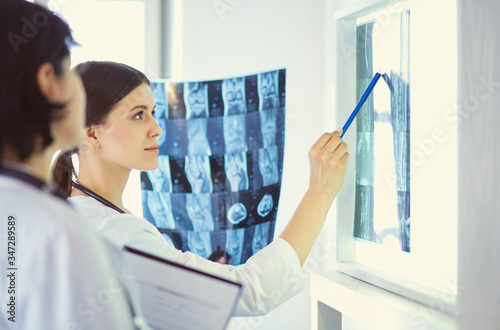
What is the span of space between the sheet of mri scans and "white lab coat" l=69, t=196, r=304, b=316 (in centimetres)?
47

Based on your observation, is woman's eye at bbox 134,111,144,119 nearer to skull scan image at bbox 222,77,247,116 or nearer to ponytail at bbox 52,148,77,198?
ponytail at bbox 52,148,77,198

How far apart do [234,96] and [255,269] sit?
23.4 inches

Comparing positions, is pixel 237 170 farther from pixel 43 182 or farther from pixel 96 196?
pixel 43 182

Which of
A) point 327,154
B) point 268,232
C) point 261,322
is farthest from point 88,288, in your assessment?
point 261,322

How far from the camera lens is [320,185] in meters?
0.85

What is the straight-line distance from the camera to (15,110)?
0.36 m

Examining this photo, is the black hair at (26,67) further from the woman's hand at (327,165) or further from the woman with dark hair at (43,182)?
the woman's hand at (327,165)

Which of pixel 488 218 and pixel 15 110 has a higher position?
pixel 15 110

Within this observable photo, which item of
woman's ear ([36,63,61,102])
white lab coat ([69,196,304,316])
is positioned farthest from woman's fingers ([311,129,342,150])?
woman's ear ([36,63,61,102])

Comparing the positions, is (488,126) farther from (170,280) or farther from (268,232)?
(268,232)

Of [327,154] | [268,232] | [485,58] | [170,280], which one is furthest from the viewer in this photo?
[268,232]

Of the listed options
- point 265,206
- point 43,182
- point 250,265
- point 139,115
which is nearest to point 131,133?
point 139,115

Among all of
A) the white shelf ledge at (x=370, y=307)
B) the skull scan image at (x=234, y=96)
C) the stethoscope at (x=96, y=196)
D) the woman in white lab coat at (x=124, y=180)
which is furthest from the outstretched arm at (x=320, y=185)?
the skull scan image at (x=234, y=96)

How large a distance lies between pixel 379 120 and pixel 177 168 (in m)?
0.60
